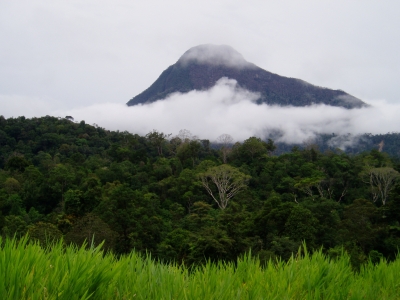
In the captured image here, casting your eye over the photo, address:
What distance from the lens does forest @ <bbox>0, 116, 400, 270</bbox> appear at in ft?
44.9

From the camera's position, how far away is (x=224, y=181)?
26.2 m

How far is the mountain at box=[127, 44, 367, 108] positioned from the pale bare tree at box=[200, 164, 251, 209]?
300ft

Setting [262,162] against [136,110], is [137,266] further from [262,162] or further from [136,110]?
[136,110]

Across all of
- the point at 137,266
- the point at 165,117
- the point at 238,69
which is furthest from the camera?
the point at 238,69

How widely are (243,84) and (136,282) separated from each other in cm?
13050

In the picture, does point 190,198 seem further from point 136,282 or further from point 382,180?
point 136,282

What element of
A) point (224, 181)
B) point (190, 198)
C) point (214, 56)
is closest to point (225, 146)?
point (224, 181)

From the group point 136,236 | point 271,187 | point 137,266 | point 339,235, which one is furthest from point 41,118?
point 137,266

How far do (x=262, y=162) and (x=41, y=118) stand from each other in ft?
110

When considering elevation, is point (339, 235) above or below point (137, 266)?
below

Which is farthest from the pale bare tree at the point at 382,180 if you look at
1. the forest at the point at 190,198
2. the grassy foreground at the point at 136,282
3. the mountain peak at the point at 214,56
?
the mountain peak at the point at 214,56

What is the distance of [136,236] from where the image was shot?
15289 millimetres

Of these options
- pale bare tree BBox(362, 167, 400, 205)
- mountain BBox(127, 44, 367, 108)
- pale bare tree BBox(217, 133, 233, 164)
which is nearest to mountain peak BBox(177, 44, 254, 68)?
mountain BBox(127, 44, 367, 108)

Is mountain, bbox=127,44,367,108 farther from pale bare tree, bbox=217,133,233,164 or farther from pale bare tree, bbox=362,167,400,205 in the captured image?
pale bare tree, bbox=362,167,400,205
